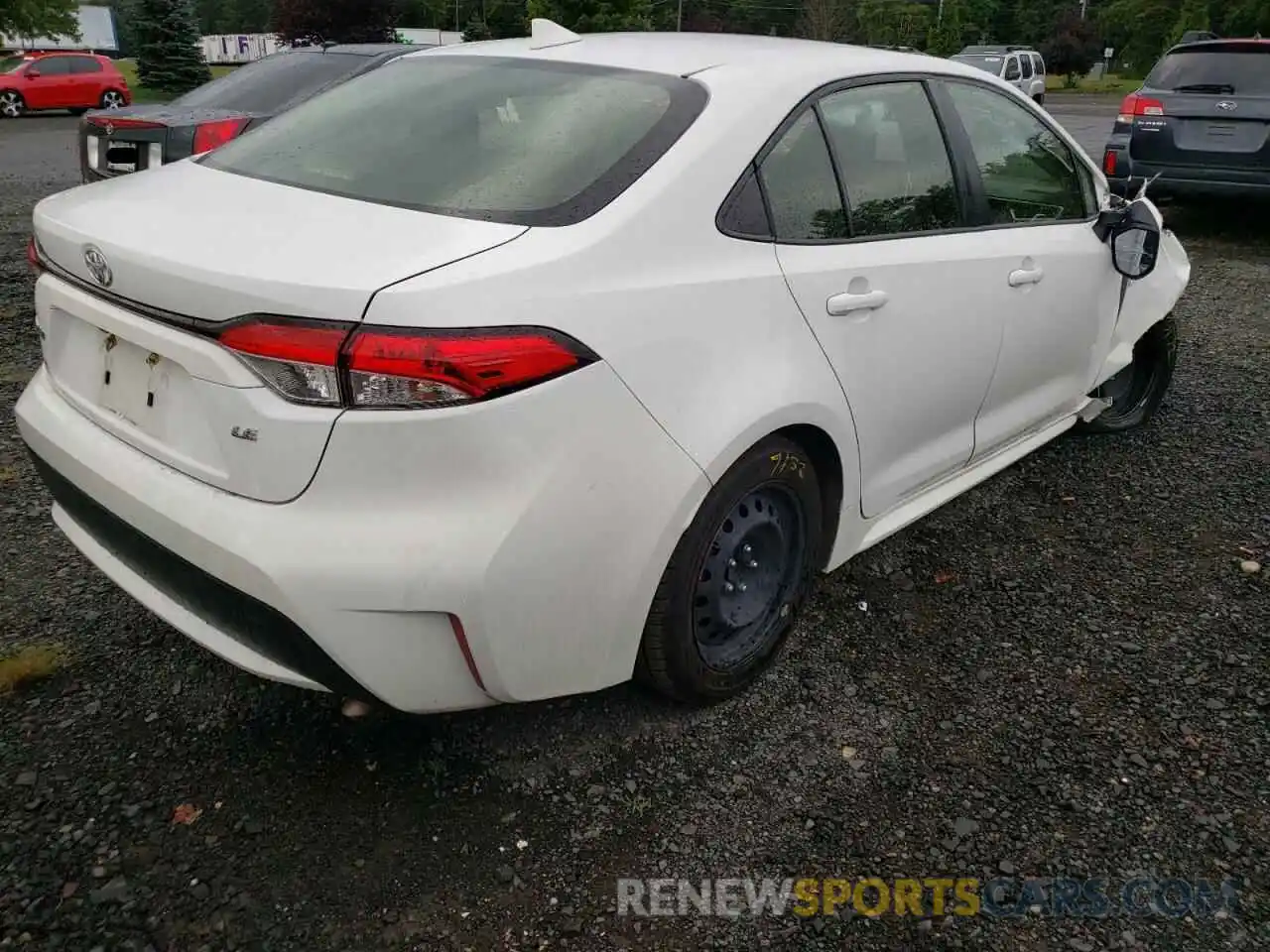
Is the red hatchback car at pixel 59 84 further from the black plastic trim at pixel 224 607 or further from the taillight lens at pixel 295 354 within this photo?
the taillight lens at pixel 295 354

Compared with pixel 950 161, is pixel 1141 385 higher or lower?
lower

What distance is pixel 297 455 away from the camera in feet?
6.11

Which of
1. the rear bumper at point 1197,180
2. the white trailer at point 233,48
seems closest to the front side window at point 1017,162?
the rear bumper at point 1197,180

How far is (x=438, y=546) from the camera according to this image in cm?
188

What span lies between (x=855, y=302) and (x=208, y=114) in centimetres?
539

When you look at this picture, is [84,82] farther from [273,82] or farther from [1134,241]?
[1134,241]

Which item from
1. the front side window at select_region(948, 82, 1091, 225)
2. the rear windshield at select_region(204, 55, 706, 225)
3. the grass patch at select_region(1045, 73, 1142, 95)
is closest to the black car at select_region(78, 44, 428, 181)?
the rear windshield at select_region(204, 55, 706, 225)

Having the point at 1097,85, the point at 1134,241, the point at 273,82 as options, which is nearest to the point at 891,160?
the point at 1134,241

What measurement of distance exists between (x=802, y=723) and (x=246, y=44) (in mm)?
68660

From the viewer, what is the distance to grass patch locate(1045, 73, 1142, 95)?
40.4m

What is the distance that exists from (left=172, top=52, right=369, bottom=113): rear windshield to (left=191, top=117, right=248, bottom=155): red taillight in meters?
0.29

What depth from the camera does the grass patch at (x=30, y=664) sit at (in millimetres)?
2621

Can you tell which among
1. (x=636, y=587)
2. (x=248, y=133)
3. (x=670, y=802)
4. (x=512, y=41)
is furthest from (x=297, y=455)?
(x=512, y=41)

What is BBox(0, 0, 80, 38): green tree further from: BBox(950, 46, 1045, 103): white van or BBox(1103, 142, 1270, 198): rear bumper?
BBox(1103, 142, 1270, 198): rear bumper
